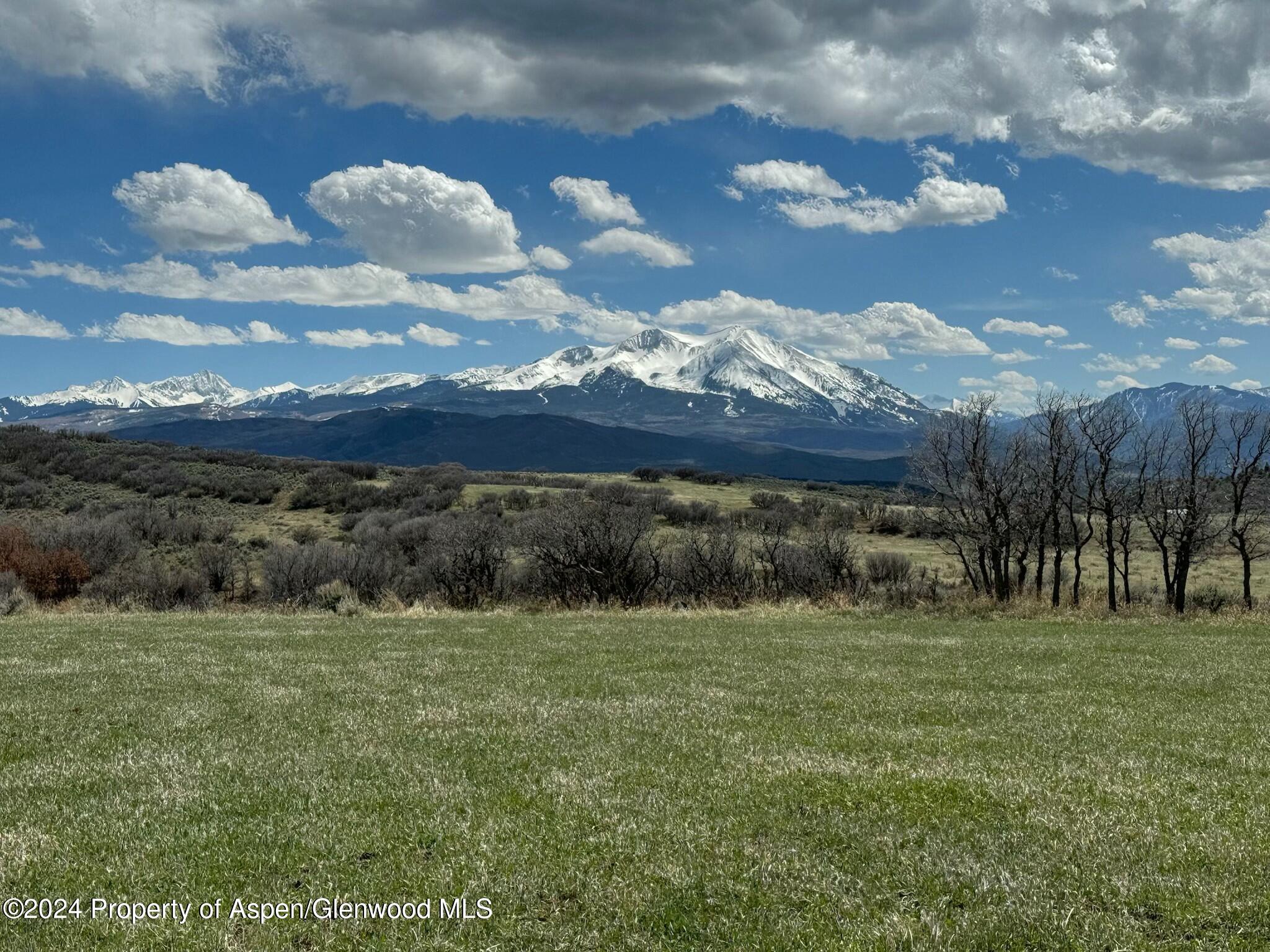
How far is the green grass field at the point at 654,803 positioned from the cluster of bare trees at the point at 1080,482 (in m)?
23.2

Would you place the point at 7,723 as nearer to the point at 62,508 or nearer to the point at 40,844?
the point at 40,844

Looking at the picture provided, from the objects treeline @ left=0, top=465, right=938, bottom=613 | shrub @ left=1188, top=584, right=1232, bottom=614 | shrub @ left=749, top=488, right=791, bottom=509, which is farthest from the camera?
shrub @ left=749, top=488, right=791, bottom=509

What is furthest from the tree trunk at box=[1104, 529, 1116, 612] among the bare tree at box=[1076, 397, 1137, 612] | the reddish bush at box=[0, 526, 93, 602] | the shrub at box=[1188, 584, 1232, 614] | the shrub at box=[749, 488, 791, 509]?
the shrub at box=[749, 488, 791, 509]

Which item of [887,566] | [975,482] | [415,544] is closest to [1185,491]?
[975,482]

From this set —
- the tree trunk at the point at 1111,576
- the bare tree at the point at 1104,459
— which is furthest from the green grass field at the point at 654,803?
the bare tree at the point at 1104,459

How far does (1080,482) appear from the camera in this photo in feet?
144

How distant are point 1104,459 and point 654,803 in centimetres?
4021

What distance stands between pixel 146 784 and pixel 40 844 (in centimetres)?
175

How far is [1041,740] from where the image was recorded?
11.2 m

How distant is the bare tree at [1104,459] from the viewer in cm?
4012

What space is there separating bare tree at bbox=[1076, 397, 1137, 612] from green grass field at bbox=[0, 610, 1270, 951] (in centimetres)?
2499

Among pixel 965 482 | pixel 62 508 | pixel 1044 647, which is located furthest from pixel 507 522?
pixel 1044 647

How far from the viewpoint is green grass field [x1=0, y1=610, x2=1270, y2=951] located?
6.32 m

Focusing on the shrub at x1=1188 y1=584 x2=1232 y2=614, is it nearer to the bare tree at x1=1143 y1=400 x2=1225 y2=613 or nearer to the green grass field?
the bare tree at x1=1143 y1=400 x2=1225 y2=613
